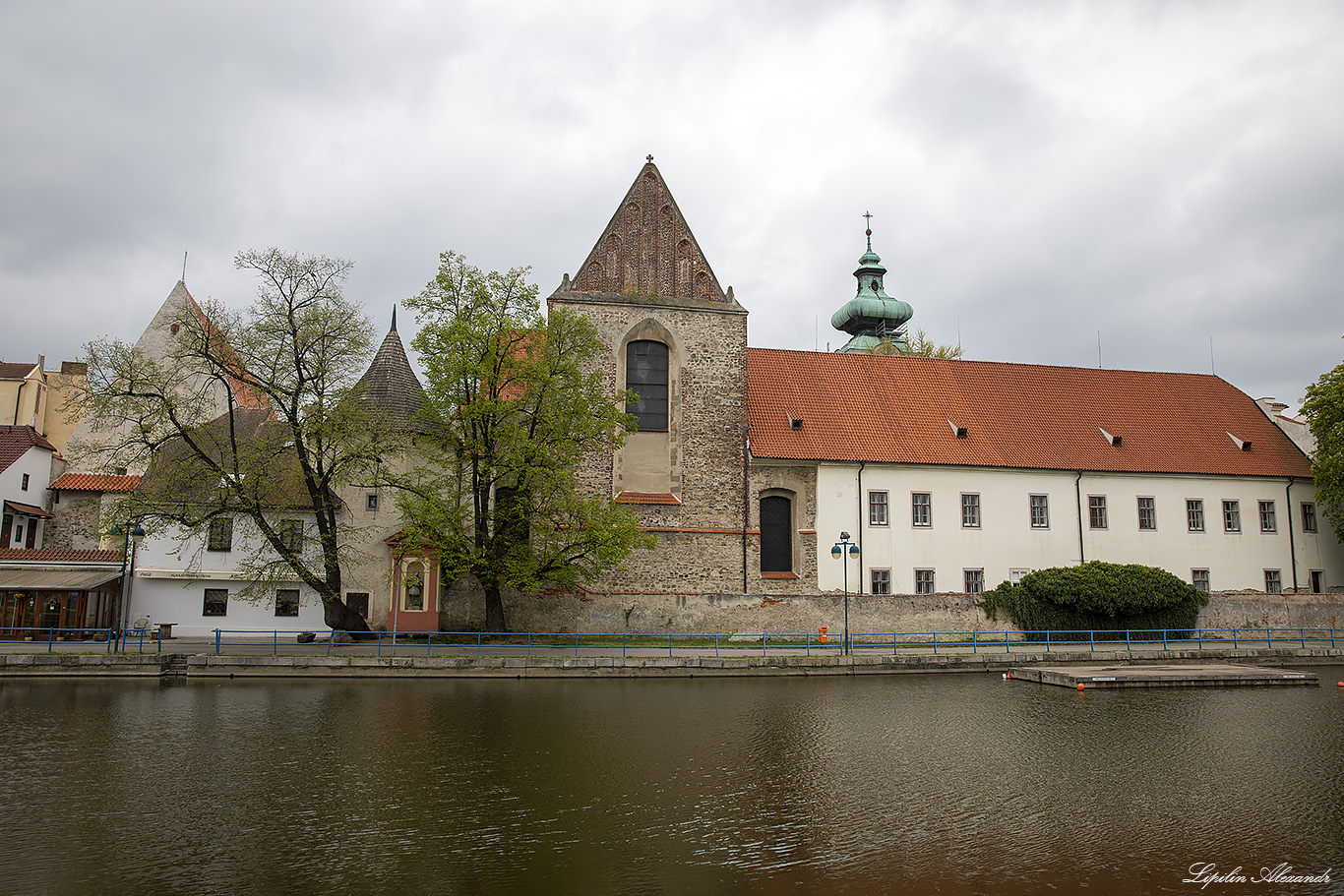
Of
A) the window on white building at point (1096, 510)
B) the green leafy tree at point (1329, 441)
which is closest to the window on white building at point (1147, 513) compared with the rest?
the window on white building at point (1096, 510)

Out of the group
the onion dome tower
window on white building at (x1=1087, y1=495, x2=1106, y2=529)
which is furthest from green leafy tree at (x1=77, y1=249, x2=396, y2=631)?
the onion dome tower

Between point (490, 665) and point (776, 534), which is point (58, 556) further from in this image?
point (776, 534)

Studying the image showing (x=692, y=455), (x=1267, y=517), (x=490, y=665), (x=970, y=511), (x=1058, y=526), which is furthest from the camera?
(x=1267, y=517)

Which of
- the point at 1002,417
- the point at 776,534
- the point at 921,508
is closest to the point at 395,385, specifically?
the point at 776,534

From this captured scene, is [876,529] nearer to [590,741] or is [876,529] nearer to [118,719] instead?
[590,741]

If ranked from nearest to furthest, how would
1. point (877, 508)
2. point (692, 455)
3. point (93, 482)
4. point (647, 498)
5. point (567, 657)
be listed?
point (567, 657) < point (647, 498) < point (692, 455) < point (877, 508) < point (93, 482)

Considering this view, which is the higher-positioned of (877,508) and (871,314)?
(871,314)

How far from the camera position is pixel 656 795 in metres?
11.7

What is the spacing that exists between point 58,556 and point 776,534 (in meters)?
25.0

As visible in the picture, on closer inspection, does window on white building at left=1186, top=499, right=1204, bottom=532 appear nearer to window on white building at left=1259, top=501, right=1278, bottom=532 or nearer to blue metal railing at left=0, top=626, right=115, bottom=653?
window on white building at left=1259, top=501, right=1278, bottom=532

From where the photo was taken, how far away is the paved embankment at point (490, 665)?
2259cm

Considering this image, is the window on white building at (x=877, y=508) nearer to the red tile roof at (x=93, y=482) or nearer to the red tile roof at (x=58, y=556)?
the red tile roof at (x=58, y=556)

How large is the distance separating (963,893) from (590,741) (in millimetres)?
7775

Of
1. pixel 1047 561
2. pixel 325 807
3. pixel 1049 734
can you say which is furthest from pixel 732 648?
pixel 325 807
